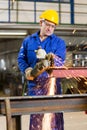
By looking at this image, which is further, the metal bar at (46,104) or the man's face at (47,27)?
the man's face at (47,27)

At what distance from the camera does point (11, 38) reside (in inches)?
420

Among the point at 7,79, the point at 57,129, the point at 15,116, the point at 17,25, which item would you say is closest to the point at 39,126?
the point at 57,129

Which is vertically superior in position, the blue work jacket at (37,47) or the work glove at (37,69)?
the blue work jacket at (37,47)

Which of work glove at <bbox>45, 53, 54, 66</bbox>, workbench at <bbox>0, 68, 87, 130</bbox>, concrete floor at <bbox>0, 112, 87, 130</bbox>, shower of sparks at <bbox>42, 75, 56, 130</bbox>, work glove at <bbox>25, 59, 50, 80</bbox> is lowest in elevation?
concrete floor at <bbox>0, 112, 87, 130</bbox>

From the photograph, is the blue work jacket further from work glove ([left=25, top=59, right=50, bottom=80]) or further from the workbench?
the workbench

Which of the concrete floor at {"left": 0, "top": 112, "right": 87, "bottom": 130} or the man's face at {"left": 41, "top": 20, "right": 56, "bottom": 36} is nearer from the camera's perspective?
the man's face at {"left": 41, "top": 20, "right": 56, "bottom": 36}

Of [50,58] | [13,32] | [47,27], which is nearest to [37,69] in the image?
[50,58]

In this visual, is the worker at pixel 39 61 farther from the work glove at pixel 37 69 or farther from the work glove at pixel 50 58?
the work glove at pixel 50 58

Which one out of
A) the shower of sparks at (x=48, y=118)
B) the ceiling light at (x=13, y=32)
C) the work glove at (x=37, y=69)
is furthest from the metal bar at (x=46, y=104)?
the ceiling light at (x=13, y=32)

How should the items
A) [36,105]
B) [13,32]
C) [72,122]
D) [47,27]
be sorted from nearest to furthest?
[36,105] → [47,27] → [72,122] → [13,32]

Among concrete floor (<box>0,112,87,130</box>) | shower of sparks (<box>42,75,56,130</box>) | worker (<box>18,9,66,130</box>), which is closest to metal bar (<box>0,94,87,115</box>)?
worker (<box>18,9,66,130</box>)

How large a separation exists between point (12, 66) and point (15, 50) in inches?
22.4

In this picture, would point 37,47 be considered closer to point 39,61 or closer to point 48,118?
point 39,61

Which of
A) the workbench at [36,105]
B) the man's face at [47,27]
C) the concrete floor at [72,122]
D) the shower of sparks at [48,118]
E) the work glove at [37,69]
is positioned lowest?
the concrete floor at [72,122]
